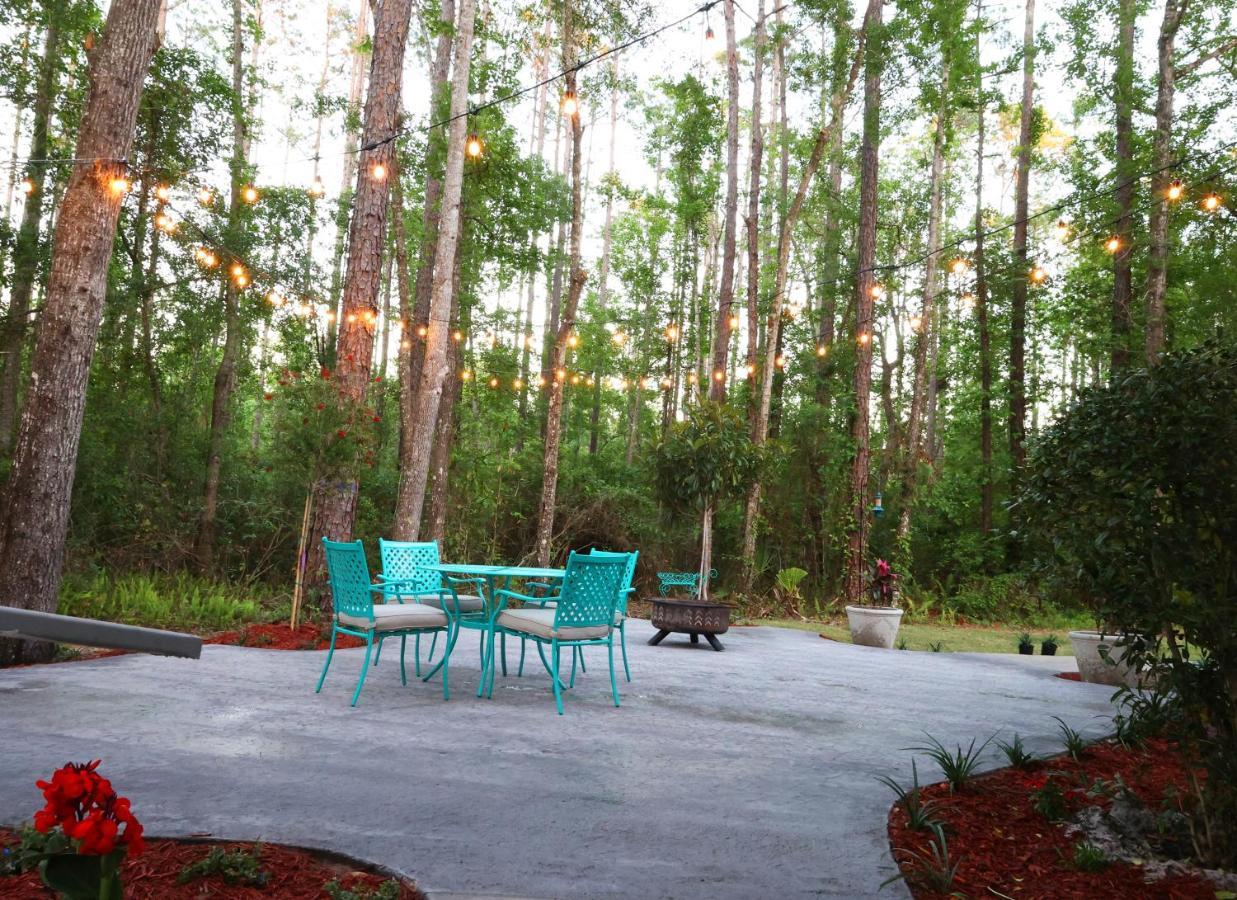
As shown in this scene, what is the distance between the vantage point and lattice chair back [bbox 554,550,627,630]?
445 cm

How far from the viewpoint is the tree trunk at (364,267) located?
732 cm

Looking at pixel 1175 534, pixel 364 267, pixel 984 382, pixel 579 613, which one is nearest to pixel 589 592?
pixel 579 613

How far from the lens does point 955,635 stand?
414 inches

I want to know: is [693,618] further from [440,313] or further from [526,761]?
[526,761]

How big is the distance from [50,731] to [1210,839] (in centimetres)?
449

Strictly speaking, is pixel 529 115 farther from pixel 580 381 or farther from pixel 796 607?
pixel 796 607

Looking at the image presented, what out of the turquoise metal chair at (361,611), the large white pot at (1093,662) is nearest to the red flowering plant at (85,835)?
the turquoise metal chair at (361,611)

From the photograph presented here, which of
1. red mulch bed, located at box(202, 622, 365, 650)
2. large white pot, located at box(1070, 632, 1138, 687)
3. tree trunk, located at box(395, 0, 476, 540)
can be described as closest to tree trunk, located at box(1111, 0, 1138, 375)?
large white pot, located at box(1070, 632, 1138, 687)

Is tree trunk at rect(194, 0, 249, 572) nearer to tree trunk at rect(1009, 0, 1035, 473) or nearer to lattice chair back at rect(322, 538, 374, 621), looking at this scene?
lattice chair back at rect(322, 538, 374, 621)

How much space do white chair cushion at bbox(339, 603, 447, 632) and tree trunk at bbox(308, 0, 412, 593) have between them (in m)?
2.64

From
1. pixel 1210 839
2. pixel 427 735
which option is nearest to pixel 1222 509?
pixel 1210 839

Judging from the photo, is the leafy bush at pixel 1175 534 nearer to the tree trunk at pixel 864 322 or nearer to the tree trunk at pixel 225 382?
the tree trunk at pixel 864 322

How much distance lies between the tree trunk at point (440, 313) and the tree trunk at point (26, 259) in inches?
181

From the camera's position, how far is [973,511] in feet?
50.2
